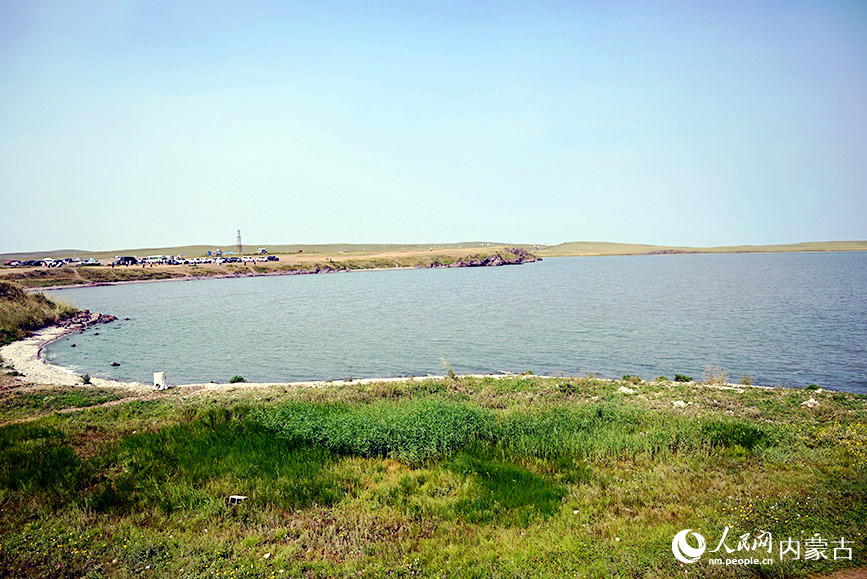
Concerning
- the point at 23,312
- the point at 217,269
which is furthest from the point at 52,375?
the point at 217,269

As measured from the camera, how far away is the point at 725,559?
7.30 metres

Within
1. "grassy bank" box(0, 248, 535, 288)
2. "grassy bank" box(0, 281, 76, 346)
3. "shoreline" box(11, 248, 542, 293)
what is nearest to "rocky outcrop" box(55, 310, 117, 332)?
"grassy bank" box(0, 281, 76, 346)

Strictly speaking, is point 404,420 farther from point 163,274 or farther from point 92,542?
point 163,274

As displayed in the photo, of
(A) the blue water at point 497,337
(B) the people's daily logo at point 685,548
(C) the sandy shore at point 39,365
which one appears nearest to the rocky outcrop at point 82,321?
(A) the blue water at point 497,337

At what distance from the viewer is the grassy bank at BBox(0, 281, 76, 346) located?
44.4 meters

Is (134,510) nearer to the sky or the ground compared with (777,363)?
nearer to the sky

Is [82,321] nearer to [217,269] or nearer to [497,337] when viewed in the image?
[497,337]

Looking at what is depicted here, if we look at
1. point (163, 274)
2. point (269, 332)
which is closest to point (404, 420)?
point (269, 332)

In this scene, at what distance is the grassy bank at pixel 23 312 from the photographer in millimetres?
44406

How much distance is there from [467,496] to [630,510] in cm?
330

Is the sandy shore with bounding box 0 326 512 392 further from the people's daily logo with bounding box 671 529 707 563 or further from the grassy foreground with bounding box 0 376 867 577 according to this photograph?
the people's daily logo with bounding box 671 529 707 563

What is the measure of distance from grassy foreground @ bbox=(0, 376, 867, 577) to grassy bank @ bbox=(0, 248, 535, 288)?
11553 centimetres

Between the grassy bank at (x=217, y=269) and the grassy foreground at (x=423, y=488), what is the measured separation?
4549 inches

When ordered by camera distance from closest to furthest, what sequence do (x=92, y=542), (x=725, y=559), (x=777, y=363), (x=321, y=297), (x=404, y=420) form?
1. (x=725, y=559)
2. (x=92, y=542)
3. (x=404, y=420)
4. (x=777, y=363)
5. (x=321, y=297)
